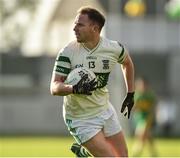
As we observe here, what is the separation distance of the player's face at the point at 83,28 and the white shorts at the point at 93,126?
99cm

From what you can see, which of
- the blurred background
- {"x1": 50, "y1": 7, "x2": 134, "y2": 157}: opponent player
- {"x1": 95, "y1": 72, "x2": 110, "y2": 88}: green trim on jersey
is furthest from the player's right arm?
the blurred background

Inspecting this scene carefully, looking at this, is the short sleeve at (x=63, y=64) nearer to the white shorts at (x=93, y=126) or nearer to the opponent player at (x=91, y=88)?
the opponent player at (x=91, y=88)

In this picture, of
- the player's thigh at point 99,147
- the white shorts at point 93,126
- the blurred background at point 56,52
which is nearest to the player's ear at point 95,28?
the white shorts at point 93,126

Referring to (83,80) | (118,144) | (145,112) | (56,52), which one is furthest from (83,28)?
(56,52)

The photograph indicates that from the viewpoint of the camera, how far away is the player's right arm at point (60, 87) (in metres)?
11.9

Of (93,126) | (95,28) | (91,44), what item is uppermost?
(95,28)

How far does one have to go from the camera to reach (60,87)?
1195 centimetres

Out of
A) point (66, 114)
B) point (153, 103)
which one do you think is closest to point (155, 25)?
point (153, 103)

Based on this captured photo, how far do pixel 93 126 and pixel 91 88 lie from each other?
0.57 meters

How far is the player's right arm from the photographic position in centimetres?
1192

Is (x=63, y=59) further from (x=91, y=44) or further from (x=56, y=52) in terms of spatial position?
(x=56, y=52)

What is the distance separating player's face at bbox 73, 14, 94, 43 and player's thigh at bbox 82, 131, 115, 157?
3.89 ft

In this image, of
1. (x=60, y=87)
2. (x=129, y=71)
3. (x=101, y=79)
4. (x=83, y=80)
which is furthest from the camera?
(x=129, y=71)

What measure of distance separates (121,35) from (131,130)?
31.3 feet
